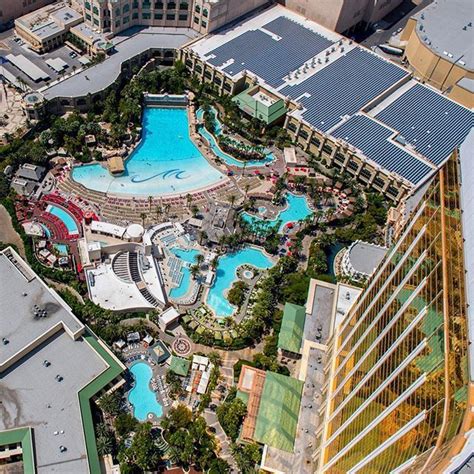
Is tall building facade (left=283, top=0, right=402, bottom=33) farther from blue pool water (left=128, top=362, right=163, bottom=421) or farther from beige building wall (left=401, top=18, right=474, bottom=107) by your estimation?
blue pool water (left=128, top=362, right=163, bottom=421)

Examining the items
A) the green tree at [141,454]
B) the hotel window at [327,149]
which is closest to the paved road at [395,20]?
the hotel window at [327,149]

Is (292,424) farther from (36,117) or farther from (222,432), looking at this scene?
(36,117)

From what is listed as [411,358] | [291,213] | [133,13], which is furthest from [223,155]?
[411,358]

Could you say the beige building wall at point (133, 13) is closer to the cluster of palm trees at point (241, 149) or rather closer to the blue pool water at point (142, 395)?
the cluster of palm trees at point (241, 149)

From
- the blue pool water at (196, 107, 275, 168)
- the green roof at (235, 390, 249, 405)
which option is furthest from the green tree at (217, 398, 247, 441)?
the blue pool water at (196, 107, 275, 168)

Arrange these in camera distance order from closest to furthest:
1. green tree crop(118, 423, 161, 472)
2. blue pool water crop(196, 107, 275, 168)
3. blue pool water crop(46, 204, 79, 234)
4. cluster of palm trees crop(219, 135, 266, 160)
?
green tree crop(118, 423, 161, 472) → blue pool water crop(46, 204, 79, 234) → blue pool water crop(196, 107, 275, 168) → cluster of palm trees crop(219, 135, 266, 160)

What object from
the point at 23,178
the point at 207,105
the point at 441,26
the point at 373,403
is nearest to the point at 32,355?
the point at 23,178

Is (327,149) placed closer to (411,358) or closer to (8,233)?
(8,233)
